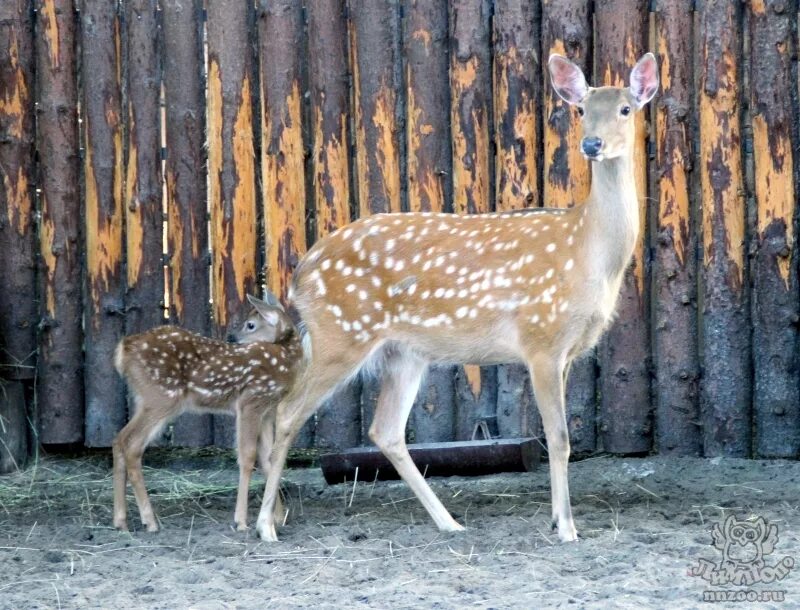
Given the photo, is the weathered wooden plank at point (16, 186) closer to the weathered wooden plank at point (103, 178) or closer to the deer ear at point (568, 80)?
the weathered wooden plank at point (103, 178)

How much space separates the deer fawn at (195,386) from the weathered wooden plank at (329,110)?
43.7 inches

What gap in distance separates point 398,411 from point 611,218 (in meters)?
1.53

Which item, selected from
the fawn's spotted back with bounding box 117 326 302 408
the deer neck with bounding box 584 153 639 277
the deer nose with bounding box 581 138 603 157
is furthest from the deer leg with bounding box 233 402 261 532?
the deer nose with bounding box 581 138 603 157

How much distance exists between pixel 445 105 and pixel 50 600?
13.2 ft

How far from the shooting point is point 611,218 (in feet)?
21.7

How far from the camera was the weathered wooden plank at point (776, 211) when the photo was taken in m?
7.75

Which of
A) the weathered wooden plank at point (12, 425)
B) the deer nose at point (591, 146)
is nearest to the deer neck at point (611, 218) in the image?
the deer nose at point (591, 146)

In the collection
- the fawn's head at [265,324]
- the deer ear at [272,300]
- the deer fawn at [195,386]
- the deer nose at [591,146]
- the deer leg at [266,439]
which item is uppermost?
the deer nose at [591,146]

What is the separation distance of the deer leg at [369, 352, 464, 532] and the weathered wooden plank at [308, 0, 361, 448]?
1.36 m

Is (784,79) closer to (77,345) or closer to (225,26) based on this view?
(225,26)

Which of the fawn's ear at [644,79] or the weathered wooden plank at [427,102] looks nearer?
the fawn's ear at [644,79]

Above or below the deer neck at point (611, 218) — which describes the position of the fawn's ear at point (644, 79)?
above

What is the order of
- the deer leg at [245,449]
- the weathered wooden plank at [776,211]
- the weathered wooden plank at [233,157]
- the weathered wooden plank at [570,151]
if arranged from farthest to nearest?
the weathered wooden plank at [233,157]
the weathered wooden plank at [570,151]
the weathered wooden plank at [776,211]
the deer leg at [245,449]

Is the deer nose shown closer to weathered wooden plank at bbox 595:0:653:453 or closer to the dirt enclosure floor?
weathered wooden plank at bbox 595:0:653:453
